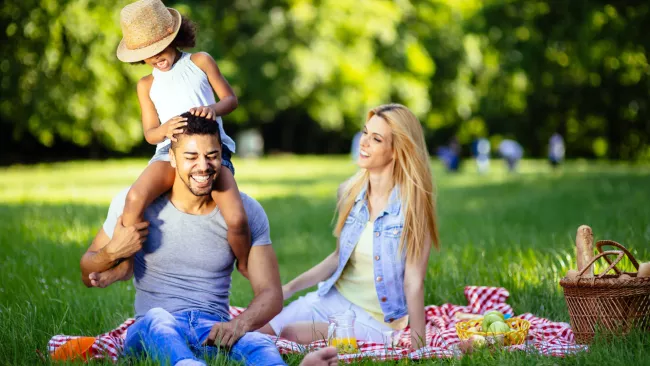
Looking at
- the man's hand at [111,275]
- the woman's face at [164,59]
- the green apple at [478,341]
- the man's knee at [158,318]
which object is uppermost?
the woman's face at [164,59]

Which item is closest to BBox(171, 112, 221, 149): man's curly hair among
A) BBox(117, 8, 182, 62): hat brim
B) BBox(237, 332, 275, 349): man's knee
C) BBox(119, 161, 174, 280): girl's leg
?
BBox(119, 161, 174, 280): girl's leg

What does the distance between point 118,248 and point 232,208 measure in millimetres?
656

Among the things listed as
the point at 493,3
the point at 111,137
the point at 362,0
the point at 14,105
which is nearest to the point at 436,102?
the point at 362,0

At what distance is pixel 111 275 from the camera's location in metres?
4.80

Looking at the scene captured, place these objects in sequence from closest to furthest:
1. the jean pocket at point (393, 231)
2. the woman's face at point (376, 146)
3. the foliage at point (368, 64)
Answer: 1. the jean pocket at point (393, 231)
2. the woman's face at point (376, 146)
3. the foliage at point (368, 64)

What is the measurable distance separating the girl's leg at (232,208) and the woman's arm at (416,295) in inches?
43.5

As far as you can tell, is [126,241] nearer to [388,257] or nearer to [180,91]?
[180,91]

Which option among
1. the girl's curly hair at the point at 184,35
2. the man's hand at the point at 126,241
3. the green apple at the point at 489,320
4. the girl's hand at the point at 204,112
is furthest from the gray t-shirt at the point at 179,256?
the green apple at the point at 489,320

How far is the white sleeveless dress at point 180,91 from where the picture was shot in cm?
517

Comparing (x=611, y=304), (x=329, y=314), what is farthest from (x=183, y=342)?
(x=611, y=304)

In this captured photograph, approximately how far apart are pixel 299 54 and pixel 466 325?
22.1 meters

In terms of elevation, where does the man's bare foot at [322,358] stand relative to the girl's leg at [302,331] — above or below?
above

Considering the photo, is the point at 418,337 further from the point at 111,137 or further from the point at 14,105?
the point at 111,137

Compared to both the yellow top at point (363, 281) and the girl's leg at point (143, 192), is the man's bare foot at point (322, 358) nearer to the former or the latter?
the girl's leg at point (143, 192)
